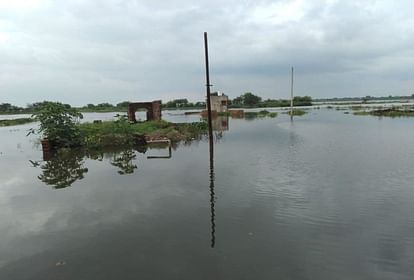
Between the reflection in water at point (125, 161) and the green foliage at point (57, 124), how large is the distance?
4274 millimetres

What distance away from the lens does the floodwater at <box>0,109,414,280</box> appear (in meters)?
5.20

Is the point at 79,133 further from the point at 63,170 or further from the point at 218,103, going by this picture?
the point at 218,103

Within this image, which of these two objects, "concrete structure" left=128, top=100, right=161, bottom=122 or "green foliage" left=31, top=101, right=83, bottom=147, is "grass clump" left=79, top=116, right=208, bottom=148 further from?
"concrete structure" left=128, top=100, right=161, bottom=122

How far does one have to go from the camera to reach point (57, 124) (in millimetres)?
19547

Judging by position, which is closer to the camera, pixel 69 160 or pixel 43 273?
pixel 43 273

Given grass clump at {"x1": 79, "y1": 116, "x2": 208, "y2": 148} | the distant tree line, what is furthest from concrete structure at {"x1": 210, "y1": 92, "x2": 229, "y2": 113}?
the distant tree line

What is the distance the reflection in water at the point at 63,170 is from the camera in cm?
1189

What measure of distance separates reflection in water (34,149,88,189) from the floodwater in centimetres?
8

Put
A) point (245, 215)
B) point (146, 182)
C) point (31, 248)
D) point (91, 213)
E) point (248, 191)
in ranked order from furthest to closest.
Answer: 1. point (146, 182)
2. point (248, 191)
3. point (91, 213)
4. point (245, 215)
5. point (31, 248)

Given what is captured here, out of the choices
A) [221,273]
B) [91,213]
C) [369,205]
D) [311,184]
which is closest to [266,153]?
[311,184]

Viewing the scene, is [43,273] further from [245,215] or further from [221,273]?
[245,215]

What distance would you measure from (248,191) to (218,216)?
7.03 feet

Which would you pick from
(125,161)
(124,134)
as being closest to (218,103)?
(124,134)

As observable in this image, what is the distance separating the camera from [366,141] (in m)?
19.2
